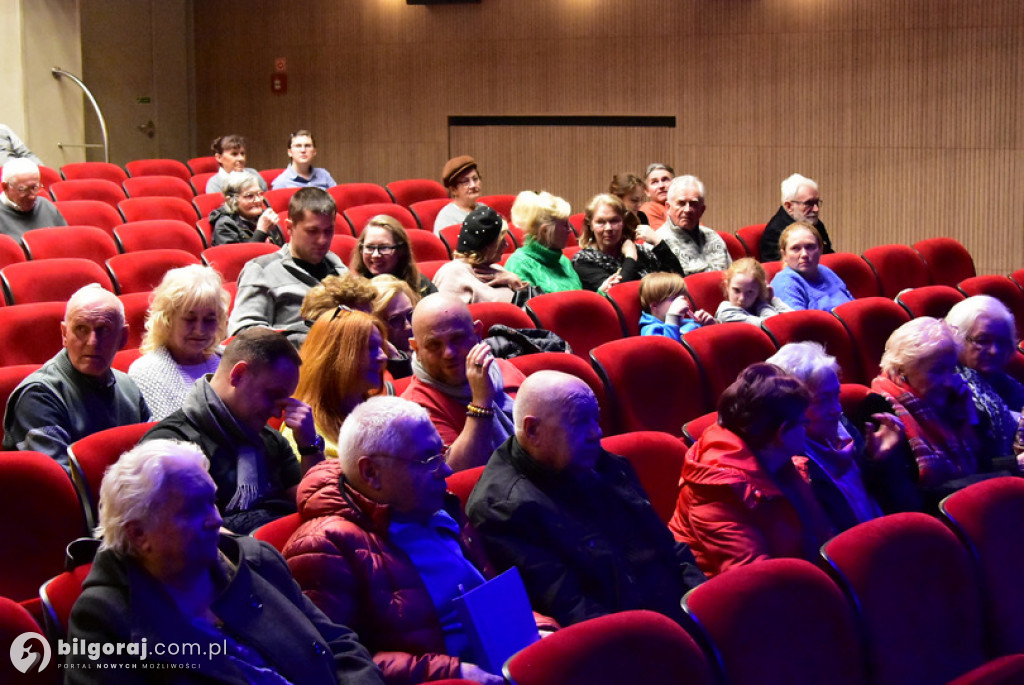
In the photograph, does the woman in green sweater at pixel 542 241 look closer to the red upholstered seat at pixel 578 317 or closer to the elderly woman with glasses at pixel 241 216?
the red upholstered seat at pixel 578 317

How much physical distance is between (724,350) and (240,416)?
2042 millimetres

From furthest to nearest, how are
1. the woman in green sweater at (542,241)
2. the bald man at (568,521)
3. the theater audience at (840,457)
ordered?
the woman in green sweater at (542,241) → the theater audience at (840,457) → the bald man at (568,521)

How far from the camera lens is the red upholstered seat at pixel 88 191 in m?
7.01

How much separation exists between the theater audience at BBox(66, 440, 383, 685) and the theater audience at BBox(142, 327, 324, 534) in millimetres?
453

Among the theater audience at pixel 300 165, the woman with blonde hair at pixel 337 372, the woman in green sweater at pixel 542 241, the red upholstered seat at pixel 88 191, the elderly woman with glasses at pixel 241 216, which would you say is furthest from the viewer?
the theater audience at pixel 300 165

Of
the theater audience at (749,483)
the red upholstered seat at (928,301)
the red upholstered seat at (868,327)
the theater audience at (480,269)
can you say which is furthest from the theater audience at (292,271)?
the red upholstered seat at (928,301)

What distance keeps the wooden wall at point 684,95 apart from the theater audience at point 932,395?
4546mm

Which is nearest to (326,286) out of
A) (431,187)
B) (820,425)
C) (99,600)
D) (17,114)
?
(820,425)

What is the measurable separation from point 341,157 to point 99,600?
28.3 ft

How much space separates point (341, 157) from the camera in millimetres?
10094

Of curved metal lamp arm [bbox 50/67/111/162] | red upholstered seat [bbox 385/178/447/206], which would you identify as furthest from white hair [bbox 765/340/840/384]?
curved metal lamp arm [bbox 50/67/111/162]

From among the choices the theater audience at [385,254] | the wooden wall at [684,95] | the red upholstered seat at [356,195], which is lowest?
the theater audience at [385,254]

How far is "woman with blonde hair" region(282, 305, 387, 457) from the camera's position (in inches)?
110

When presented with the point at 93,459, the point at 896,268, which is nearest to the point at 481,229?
the point at 93,459
